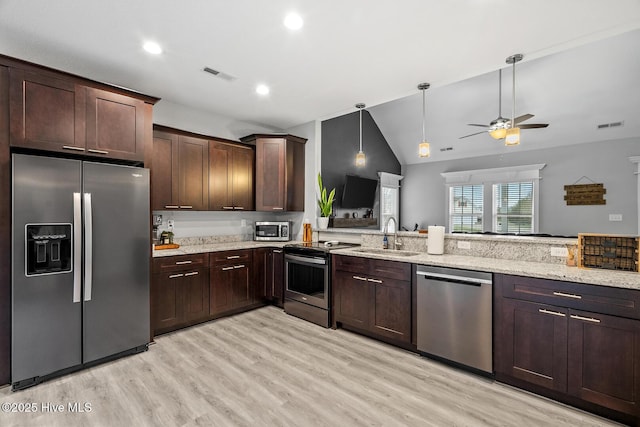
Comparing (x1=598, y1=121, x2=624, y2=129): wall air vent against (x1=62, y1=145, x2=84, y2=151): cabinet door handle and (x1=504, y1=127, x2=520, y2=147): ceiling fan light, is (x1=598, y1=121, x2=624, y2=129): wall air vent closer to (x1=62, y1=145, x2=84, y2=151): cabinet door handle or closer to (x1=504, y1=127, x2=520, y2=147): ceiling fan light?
(x1=504, y1=127, x2=520, y2=147): ceiling fan light

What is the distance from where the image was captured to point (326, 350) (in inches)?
117

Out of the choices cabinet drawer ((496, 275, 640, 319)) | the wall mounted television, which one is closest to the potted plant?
the wall mounted television

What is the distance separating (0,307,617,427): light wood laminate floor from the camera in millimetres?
1975

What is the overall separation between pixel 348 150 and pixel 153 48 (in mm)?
4424

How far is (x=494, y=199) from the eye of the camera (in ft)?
24.2

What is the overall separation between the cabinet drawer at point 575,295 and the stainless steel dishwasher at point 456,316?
0.17 m

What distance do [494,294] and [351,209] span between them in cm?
445

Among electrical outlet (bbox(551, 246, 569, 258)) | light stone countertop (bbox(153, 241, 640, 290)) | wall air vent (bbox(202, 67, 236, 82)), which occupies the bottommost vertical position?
light stone countertop (bbox(153, 241, 640, 290))

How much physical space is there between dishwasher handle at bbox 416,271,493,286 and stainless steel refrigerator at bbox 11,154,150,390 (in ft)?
8.51

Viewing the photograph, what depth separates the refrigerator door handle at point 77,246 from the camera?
2.50 m

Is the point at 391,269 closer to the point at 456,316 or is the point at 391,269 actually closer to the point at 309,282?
the point at 456,316

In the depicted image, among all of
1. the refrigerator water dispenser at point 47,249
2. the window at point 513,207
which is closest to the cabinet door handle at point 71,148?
the refrigerator water dispenser at point 47,249

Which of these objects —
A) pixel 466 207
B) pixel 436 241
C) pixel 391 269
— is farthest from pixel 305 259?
pixel 466 207

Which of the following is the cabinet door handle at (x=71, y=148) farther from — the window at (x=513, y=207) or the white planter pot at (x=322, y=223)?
the window at (x=513, y=207)
